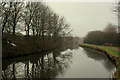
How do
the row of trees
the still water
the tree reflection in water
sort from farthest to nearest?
the row of trees → the still water → the tree reflection in water

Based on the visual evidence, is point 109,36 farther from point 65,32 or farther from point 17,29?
point 17,29

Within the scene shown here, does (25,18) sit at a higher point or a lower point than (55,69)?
higher

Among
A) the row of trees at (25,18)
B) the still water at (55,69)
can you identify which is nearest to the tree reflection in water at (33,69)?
the still water at (55,69)

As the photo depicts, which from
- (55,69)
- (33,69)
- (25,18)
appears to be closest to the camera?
(33,69)

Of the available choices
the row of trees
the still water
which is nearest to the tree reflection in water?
the still water

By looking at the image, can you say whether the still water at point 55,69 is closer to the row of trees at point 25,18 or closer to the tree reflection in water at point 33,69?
the tree reflection in water at point 33,69

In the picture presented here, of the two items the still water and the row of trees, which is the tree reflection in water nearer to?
the still water

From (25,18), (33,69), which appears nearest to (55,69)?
(33,69)

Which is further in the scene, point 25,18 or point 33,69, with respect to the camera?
point 25,18

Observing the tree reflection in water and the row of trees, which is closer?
the tree reflection in water

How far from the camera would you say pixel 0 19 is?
61.8 ft

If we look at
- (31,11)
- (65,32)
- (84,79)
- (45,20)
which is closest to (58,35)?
(65,32)

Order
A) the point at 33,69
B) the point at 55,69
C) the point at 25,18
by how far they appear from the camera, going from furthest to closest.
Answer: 1. the point at 25,18
2. the point at 55,69
3. the point at 33,69

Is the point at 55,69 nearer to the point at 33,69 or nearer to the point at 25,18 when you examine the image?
the point at 33,69
